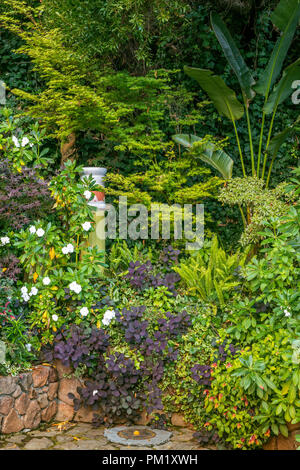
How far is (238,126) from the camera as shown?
6.43 meters

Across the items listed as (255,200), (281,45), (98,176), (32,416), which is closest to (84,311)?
(32,416)

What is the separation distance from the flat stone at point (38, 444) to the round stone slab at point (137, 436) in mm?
425

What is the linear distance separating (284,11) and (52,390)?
4812 millimetres

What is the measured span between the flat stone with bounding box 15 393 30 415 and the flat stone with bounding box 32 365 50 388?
13 centimetres

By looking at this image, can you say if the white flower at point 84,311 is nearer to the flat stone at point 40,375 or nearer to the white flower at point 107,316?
the white flower at point 107,316

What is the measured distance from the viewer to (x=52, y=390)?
12.2 feet

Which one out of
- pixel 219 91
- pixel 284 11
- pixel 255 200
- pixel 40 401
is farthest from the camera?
pixel 219 91

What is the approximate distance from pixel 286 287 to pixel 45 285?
6.64 feet

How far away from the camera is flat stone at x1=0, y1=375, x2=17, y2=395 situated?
3385mm

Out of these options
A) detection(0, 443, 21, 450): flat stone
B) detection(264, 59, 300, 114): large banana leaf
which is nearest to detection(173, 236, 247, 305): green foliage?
detection(0, 443, 21, 450): flat stone

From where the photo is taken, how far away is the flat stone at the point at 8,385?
3.38 meters

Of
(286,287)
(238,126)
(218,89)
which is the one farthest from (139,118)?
(286,287)

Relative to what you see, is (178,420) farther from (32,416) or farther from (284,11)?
(284,11)
